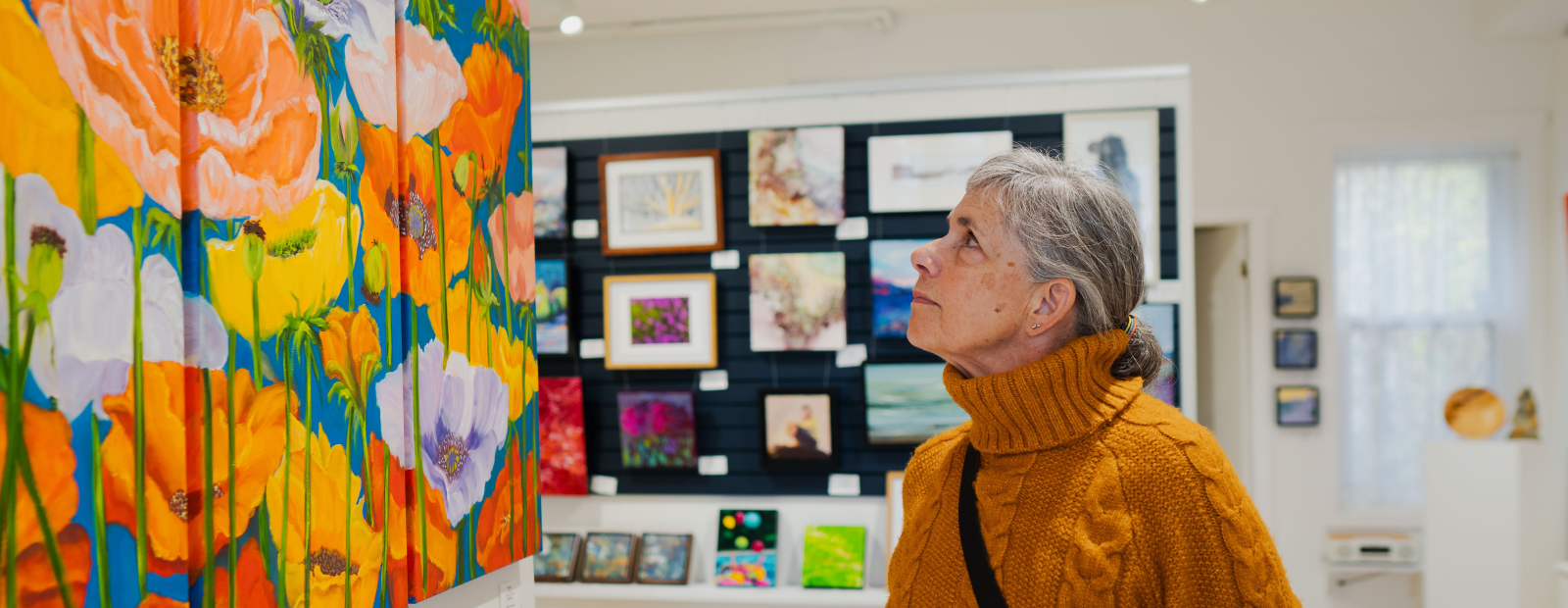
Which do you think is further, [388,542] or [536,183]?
[536,183]

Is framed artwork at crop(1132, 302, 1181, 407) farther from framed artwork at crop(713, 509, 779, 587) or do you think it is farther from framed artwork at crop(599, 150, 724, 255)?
framed artwork at crop(599, 150, 724, 255)

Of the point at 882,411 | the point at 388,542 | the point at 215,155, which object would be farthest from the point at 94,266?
the point at 882,411

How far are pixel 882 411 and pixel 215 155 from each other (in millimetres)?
2899

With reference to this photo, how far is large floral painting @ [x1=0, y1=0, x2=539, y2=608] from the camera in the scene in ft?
3.30

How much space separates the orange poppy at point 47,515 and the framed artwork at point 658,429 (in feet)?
9.51

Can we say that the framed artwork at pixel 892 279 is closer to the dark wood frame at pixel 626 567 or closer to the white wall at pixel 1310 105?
the dark wood frame at pixel 626 567

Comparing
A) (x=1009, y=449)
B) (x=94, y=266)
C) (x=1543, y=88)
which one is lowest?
(x=1009, y=449)

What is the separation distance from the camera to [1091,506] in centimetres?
113

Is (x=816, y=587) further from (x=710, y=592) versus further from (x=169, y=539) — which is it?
(x=169, y=539)

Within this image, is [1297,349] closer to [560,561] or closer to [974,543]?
[560,561]

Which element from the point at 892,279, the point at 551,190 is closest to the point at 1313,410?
the point at 892,279

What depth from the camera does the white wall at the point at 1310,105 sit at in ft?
17.2

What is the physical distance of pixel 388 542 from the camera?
1.65m

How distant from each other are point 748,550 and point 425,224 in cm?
246
